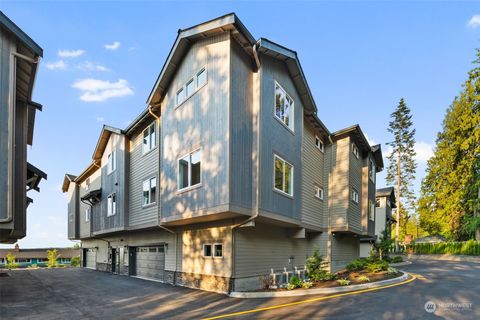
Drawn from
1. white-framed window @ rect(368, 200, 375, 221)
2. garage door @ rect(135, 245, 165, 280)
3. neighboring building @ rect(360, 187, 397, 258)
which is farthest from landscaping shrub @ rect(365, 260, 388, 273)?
neighboring building @ rect(360, 187, 397, 258)

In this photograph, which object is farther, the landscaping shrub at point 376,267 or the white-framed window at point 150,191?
the white-framed window at point 150,191

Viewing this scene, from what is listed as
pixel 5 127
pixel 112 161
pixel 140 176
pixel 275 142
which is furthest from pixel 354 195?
pixel 5 127

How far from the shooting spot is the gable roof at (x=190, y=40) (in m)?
11.5

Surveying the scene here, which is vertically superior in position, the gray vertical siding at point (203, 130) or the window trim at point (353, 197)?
the gray vertical siding at point (203, 130)

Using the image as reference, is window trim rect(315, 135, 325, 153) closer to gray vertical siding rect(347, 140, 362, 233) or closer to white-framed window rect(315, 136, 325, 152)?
white-framed window rect(315, 136, 325, 152)

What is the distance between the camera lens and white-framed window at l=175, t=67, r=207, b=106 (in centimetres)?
1293

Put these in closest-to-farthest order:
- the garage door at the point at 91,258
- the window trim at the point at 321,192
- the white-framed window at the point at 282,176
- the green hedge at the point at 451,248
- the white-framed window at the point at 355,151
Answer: the white-framed window at the point at 282,176
the window trim at the point at 321,192
the white-framed window at the point at 355,151
the garage door at the point at 91,258
the green hedge at the point at 451,248

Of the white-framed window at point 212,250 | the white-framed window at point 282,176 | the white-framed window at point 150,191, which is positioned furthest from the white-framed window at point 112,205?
the white-framed window at point 282,176

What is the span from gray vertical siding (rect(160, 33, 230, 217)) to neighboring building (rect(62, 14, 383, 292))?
42 millimetres

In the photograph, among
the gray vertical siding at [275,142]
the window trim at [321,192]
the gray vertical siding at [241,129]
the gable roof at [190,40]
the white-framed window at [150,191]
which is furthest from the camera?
the window trim at [321,192]

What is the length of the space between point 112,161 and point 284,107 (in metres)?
12.8

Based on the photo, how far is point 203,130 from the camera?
41.1 feet

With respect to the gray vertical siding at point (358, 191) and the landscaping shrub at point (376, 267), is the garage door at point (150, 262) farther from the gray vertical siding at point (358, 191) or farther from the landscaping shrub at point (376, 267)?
the gray vertical siding at point (358, 191)

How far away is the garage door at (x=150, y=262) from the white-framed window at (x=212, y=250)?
14.2ft
